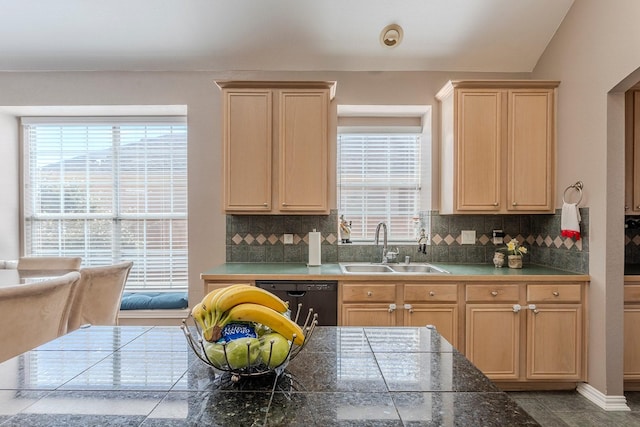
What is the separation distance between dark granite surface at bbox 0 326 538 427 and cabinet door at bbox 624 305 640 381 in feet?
8.25

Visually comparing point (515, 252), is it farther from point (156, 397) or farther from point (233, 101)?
point (156, 397)

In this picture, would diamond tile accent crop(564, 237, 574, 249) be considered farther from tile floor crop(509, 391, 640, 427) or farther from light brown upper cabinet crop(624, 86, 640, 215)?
tile floor crop(509, 391, 640, 427)

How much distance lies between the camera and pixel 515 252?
3.26 metres

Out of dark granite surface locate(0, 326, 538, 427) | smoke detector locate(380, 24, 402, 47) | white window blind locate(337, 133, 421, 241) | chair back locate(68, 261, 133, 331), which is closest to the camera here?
dark granite surface locate(0, 326, 538, 427)

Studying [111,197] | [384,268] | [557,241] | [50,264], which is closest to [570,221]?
[557,241]

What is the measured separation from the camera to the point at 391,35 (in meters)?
3.13

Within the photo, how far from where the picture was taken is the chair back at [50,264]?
110 inches

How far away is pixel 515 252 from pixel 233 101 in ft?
8.64

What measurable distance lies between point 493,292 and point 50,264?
126 inches

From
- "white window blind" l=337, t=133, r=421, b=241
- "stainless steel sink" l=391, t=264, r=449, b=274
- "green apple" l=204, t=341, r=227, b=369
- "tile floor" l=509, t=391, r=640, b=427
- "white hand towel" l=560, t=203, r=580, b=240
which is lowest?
"tile floor" l=509, t=391, r=640, b=427

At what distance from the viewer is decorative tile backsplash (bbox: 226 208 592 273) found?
3.50 metres

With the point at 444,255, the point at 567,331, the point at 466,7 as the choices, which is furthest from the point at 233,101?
the point at 567,331

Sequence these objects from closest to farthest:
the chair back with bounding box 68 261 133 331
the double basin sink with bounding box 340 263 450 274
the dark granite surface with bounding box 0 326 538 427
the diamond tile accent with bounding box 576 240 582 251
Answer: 1. the dark granite surface with bounding box 0 326 538 427
2. the chair back with bounding box 68 261 133 331
3. the diamond tile accent with bounding box 576 240 582 251
4. the double basin sink with bounding box 340 263 450 274

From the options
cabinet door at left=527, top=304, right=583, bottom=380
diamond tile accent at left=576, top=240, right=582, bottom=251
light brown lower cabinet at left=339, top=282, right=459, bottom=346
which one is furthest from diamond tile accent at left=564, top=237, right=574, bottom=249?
light brown lower cabinet at left=339, top=282, right=459, bottom=346
